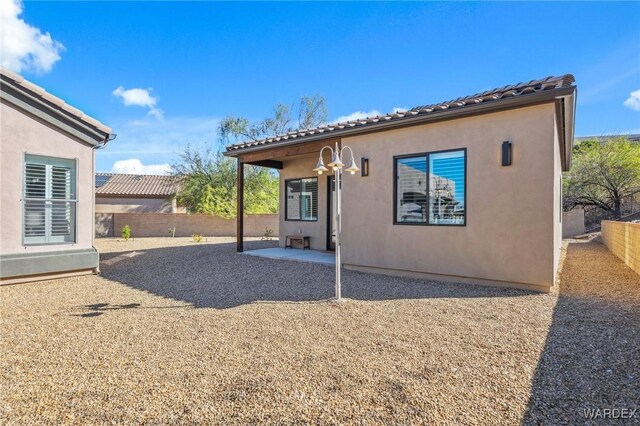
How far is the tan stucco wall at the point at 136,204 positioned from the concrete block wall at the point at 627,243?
27502mm

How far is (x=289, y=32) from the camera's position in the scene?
15117mm

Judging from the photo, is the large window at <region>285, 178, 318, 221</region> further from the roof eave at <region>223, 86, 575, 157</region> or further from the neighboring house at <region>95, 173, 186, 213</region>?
the neighboring house at <region>95, 173, 186, 213</region>

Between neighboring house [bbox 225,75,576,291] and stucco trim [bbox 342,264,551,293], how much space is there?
0.9 inches

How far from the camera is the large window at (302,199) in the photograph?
12.1 m

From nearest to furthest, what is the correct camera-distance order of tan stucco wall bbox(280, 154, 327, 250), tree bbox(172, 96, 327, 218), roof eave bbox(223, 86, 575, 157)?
roof eave bbox(223, 86, 575, 157), tan stucco wall bbox(280, 154, 327, 250), tree bbox(172, 96, 327, 218)

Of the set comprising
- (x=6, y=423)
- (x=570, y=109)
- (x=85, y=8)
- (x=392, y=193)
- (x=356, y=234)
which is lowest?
(x=6, y=423)

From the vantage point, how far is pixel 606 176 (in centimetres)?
2019

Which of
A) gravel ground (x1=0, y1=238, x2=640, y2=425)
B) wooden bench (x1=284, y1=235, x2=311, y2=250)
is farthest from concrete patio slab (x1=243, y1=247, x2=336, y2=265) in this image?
gravel ground (x1=0, y1=238, x2=640, y2=425)

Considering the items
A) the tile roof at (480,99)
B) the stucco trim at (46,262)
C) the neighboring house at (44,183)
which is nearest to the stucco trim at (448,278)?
→ the tile roof at (480,99)

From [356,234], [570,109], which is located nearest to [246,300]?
[356,234]

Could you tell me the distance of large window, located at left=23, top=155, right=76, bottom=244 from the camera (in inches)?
291

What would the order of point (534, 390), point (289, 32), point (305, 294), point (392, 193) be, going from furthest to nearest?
point (289, 32) → point (392, 193) → point (305, 294) → point (534, 390)

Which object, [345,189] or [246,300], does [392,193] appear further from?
[246,300]

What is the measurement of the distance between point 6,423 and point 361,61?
1870 centimetres
